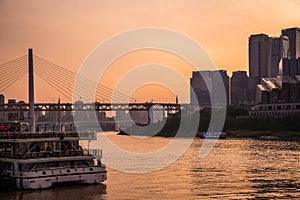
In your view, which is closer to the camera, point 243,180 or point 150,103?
point 243,180

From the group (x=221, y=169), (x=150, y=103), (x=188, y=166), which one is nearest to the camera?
(x=221, y=169)

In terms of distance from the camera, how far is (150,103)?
161000mm

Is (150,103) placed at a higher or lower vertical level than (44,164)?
higher

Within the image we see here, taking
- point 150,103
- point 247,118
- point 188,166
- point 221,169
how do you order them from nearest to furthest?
point 221,169
point 188,166
point 150,103
point 247,118

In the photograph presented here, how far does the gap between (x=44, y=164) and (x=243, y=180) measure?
1765 centimetres

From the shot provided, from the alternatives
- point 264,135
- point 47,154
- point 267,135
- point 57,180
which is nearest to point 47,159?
point 47,154

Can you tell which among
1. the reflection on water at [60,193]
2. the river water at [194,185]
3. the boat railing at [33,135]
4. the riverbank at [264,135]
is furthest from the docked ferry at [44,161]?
the riverbank at [264,135]

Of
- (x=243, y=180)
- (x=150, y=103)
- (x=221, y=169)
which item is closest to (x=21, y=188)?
(x=243, y=180)

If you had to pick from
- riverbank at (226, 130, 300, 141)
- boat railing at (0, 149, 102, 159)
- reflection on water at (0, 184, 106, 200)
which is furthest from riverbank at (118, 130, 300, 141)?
reflection on water at (0, 184, 106, 200)

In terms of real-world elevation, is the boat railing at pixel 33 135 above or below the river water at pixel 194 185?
above

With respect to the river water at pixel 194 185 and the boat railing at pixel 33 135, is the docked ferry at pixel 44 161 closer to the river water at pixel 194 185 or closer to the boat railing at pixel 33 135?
the boat railing at pixel 33 135

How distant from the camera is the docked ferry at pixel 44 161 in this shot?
42281 millimetres

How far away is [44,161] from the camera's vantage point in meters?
43.1

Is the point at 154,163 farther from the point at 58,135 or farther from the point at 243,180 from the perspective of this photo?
the point at 58,135
